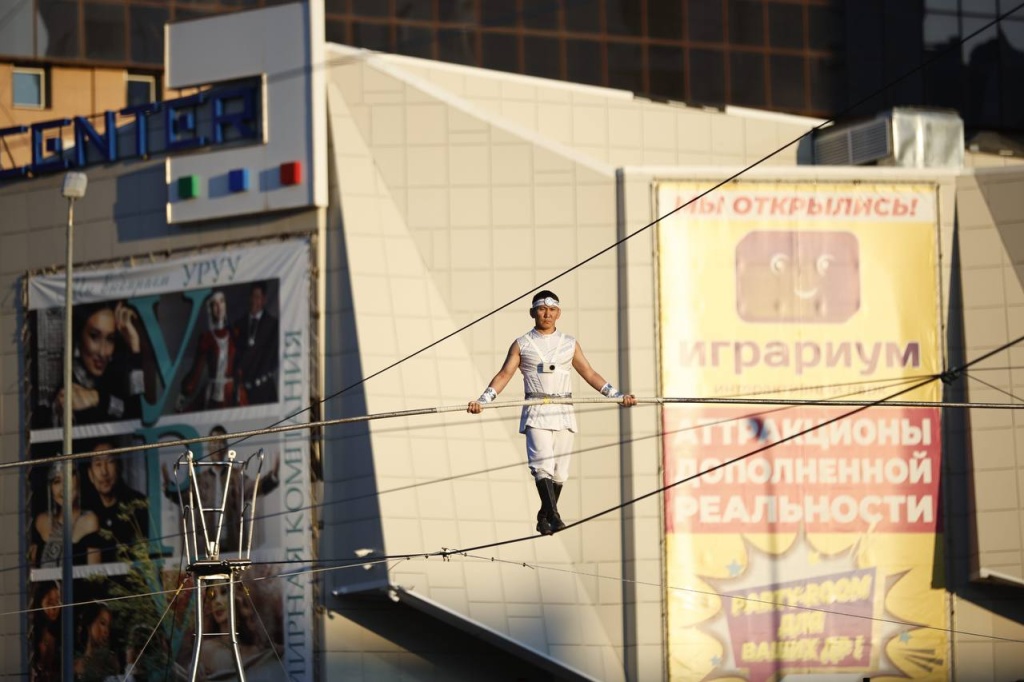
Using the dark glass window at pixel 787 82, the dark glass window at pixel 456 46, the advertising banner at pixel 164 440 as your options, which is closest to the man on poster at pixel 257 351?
the advertising banner at pixel 164 440

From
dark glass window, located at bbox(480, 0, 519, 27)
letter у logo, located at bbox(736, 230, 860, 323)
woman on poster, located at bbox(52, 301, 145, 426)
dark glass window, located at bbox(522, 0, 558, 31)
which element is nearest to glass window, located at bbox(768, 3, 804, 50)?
dark glass window, located at bbox(522, 0, 558, 31)

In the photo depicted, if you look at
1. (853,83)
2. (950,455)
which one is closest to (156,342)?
(950,455)

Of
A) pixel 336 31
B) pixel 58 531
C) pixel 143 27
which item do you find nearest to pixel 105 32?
pixel 143 27

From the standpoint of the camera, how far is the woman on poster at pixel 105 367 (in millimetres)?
41938

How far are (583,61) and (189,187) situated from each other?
14.7 metres

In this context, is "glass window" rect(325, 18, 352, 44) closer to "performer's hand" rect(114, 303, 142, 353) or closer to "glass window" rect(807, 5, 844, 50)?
"performer's hand" rect(114, 303, 142, 353)

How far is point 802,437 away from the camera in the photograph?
1505 inches

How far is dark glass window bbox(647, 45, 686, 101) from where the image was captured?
52188mm

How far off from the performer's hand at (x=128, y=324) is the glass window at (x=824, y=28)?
2234cm

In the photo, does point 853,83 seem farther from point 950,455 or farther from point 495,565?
point 495,565

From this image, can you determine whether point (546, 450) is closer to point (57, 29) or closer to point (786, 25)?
point (57, 29)

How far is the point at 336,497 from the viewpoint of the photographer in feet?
127

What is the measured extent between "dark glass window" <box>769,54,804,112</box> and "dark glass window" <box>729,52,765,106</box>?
0.36m

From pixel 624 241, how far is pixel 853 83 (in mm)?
17799
